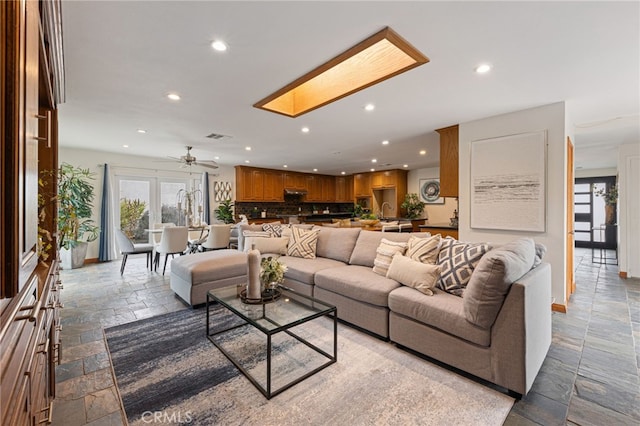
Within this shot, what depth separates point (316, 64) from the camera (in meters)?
2.25

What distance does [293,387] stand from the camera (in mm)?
1865

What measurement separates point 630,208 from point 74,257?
10199 millimetres

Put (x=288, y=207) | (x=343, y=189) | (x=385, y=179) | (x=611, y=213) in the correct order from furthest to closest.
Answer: (x=343, y=189), (x=288, y=207), (x=385, y=179), (x=611, y=213)

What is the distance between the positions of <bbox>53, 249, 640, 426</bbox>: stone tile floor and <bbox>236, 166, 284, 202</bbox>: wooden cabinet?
154 inches

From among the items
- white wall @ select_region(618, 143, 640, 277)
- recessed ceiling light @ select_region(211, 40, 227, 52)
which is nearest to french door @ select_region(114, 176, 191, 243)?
recessed ceiling light @ select_region(211, 40, 227, 52)

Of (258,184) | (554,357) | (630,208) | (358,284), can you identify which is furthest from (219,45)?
(630,208)

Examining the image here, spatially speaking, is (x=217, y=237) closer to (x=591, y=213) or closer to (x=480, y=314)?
(x=480, y=314)

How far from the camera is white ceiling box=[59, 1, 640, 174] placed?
1.68 m

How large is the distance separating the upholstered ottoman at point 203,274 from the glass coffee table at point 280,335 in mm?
635

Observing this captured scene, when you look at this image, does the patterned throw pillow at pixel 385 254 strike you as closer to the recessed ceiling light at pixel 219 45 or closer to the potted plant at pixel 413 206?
the recessed ceiling light at pixel 219 45

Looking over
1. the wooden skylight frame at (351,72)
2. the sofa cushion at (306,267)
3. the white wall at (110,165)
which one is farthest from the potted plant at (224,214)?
the wooden skylight frame at (351,72)

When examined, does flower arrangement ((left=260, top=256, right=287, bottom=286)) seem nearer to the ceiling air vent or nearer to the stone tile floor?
the stone tile floor

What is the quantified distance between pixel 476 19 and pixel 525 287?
5.63ft

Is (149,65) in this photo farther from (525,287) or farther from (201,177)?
(201,177)
